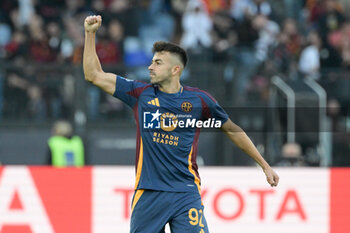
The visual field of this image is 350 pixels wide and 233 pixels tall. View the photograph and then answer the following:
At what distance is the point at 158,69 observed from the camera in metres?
6.13

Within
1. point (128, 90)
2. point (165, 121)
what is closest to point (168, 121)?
point (165, 121)

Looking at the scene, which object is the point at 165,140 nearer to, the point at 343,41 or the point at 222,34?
the point at 222,34

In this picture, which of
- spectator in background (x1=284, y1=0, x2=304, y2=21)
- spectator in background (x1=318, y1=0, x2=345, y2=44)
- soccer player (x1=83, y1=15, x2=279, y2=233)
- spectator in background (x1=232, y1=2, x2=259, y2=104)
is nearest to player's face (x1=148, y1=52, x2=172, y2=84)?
soccer player (x1=83, y1=15, x2=279, y2=233)

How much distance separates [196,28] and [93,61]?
7.95 metres

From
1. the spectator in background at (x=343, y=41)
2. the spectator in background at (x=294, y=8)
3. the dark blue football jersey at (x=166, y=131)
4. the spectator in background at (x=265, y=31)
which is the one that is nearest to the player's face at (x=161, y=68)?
the dark blue football jersey at (x=166, y=131)

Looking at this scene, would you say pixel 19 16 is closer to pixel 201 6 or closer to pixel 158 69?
pixel 201 6

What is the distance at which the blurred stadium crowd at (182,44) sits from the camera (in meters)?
12.0

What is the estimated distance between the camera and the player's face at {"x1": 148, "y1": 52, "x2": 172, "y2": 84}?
6.11m

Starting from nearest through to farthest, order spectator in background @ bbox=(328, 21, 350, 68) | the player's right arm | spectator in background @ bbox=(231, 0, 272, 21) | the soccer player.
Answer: the player's right arm, the soccer player, spectator in background @ bbox=(328, 21, 350, 68), spectator in background @ bbox=(231, 0, 272, 21)

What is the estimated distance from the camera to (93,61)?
19.2ft

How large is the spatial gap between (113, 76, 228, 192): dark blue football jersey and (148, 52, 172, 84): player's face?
0.42 ft

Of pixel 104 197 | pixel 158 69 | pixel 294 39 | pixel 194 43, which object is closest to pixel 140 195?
pixel 158 69

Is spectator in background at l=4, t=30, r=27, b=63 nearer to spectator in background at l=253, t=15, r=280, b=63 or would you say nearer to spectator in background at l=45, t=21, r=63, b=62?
spectator in background at l=45, t=21, r=63, b=62

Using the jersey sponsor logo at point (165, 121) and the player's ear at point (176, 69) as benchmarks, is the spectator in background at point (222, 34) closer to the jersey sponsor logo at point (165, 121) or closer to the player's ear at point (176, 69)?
the player's ear at point (176, 69)
